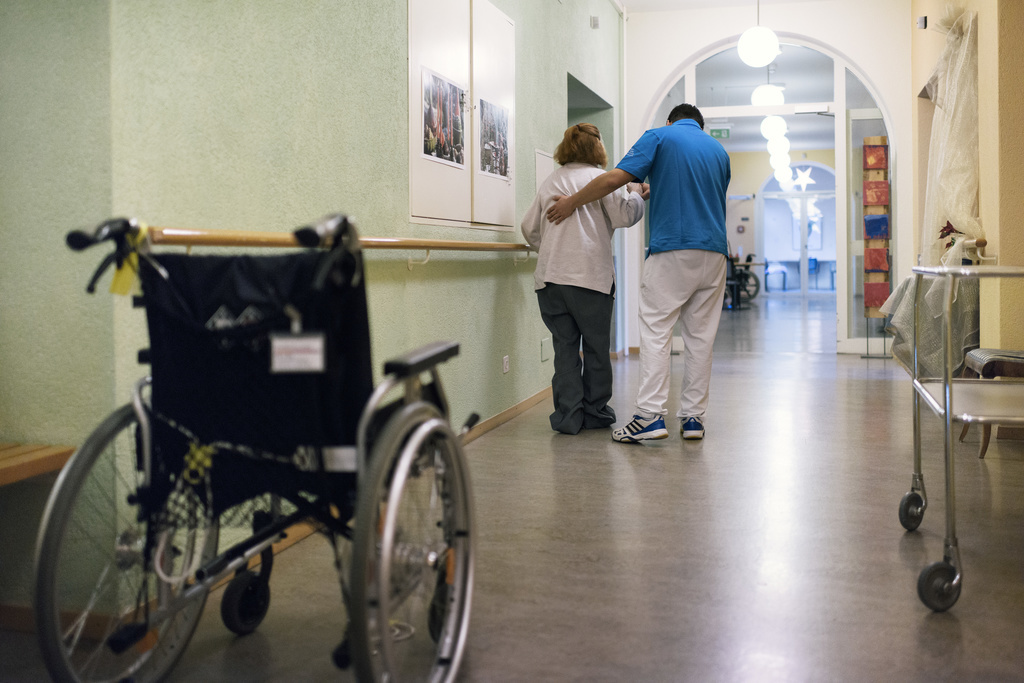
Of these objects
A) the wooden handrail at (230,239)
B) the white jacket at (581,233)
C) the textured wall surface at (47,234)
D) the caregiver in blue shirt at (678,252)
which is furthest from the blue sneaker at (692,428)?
the textured wall surface at (47,234)

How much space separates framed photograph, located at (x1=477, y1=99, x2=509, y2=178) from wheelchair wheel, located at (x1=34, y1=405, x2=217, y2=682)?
2688 mm

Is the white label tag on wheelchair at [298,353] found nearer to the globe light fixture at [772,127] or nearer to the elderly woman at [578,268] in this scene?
the elderly woman at [578,268]

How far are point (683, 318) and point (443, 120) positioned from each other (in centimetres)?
142

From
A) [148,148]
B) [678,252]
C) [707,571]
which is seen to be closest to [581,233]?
[678,252]

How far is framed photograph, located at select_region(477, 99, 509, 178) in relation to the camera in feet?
14.5

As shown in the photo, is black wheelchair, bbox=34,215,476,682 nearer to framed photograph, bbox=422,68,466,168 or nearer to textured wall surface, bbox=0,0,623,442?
textured wall surface, bbox=0,0,623,442

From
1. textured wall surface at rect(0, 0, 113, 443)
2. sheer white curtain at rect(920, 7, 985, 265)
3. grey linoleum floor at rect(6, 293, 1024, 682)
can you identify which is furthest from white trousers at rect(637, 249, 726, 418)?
textured wall surface at rect(0, 0, 113, 443)

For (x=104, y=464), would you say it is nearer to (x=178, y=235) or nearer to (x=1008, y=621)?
(x=178, y=235)

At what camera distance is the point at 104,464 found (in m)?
2.05

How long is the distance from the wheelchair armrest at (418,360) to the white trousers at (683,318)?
8.14 ft

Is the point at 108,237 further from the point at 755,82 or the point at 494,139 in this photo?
the point at 755,82

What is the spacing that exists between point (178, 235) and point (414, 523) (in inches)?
33.5

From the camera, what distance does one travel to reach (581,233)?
4340mm

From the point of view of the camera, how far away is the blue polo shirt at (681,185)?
13.3 feet
